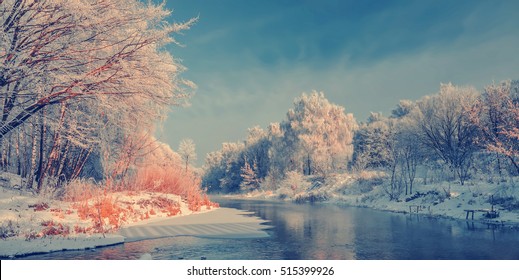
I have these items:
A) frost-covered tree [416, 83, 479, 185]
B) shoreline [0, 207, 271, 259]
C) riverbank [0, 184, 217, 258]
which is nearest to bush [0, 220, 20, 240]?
riverbank [0, 184, 217, 258]

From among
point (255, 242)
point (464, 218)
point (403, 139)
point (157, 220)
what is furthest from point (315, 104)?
point (255, 242)

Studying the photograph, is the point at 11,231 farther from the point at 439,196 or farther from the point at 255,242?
the point at 439,196

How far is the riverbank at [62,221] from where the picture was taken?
964 centimetres

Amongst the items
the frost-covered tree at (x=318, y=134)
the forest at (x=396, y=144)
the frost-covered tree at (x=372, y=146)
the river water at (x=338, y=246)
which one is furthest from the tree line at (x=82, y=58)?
the frost-covered tree at (x=318, y=134)

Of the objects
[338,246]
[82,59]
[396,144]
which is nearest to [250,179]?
[396,144]

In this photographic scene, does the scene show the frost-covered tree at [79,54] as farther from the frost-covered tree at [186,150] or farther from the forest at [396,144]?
the frost-covered tree at [186,150]

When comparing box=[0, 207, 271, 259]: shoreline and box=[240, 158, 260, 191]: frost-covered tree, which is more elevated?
box=[240, 158, 260, 191]: frost-covered tree

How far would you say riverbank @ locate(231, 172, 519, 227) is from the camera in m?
17.8

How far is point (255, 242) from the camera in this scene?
11281 mm

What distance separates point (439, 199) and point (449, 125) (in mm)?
14888

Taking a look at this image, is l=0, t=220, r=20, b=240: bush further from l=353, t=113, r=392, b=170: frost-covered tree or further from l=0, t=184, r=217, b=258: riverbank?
l=353, t=113, r=392, b=170: frost-covered tree

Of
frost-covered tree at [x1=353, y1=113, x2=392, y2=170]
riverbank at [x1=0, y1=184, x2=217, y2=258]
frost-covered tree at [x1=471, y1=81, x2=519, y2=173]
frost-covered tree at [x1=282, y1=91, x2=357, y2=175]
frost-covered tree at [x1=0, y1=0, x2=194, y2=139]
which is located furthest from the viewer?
frost-covered tree at [x1=282, y1=91, x2=357, y2=175]

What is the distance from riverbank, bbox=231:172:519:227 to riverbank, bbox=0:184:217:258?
14.5 meters
